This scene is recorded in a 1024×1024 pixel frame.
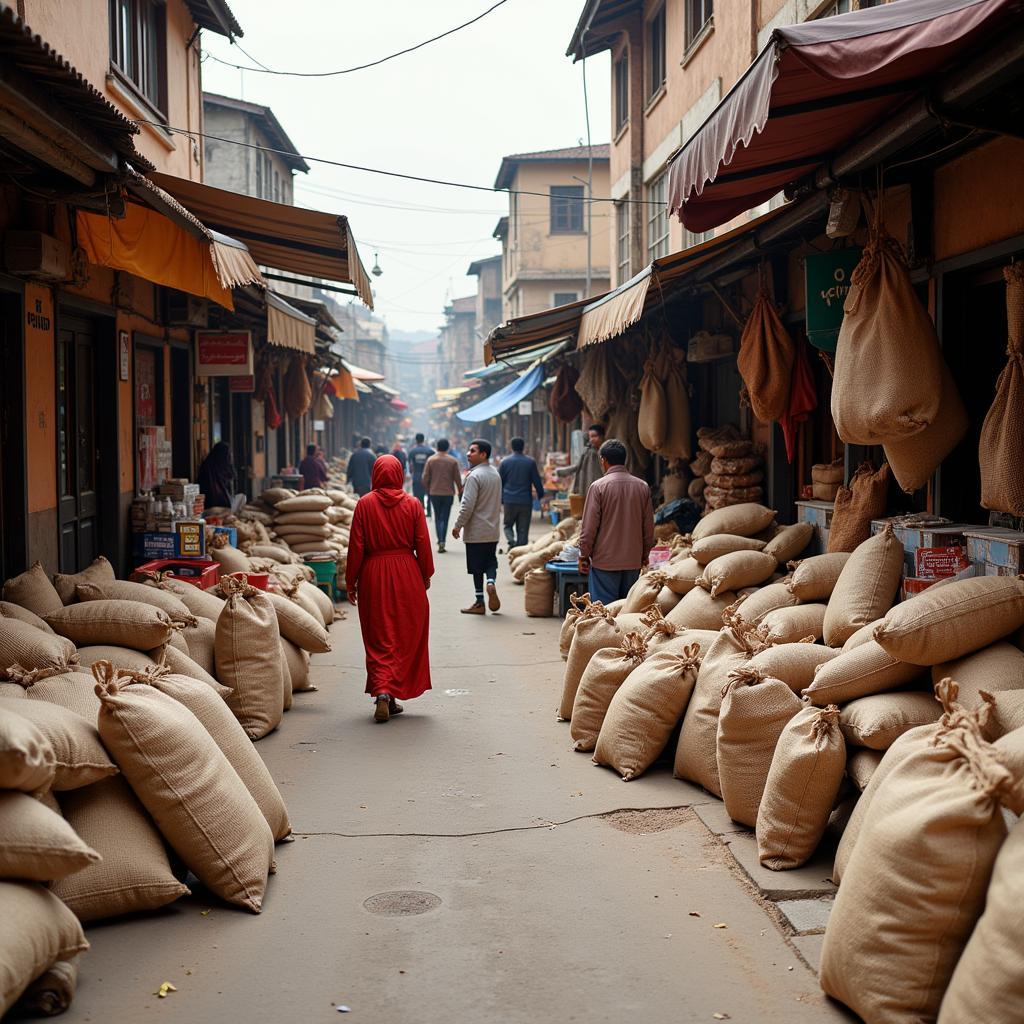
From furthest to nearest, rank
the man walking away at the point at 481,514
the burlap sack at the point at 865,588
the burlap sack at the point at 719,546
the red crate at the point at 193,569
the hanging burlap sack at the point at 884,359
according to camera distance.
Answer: the man walking away at the point at 481,514 < the red crate at the point at 193,569 < the burlap sack at the point at 719,546 < the burlap sack at the point at 865,588 < the hanging burlap sack at the point at 884,359

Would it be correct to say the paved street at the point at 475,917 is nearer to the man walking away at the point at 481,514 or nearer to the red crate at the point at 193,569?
the red crate at the point at 193,569

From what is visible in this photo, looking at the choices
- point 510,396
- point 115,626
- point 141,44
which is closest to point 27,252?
point 115,626

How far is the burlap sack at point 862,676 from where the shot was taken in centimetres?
469

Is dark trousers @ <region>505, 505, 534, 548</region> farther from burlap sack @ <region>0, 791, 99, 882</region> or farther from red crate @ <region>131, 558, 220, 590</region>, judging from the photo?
burlap sack @ <region>0, 791, 99, 882</region>

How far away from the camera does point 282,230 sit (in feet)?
27.5

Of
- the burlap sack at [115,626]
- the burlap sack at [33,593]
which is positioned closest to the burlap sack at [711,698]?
the burlap sack at [115,626]

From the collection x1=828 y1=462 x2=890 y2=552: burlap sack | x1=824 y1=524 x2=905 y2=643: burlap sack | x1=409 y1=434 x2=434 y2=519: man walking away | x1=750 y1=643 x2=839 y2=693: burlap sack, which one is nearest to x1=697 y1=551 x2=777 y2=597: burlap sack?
x1=828 y1=462 x2=890 y2=552: burlap sack

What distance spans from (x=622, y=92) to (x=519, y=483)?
23.9 ft

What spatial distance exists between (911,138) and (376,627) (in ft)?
14.8

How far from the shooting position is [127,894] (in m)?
4.08

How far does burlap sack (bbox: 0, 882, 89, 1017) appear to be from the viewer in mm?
3166

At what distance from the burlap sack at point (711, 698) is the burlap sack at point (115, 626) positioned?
2.73 meters

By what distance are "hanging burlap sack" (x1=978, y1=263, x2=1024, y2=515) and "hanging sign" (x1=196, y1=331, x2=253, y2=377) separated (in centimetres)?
911

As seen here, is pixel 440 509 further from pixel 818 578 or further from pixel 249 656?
pixel 818 578
